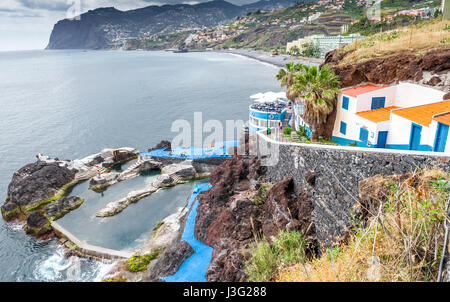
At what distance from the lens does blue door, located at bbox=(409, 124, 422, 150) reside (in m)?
13.4

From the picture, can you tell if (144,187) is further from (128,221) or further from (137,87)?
(137,87)

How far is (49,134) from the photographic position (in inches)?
2160

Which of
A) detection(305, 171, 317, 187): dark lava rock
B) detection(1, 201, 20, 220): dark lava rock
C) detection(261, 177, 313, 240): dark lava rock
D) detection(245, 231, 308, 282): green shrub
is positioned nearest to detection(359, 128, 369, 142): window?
detection(261, 177, 313, 240): dark lava rock

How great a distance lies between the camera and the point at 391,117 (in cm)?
1498

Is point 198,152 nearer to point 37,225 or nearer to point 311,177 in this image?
point 37,225

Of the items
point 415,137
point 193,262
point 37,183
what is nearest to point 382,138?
point 415,137

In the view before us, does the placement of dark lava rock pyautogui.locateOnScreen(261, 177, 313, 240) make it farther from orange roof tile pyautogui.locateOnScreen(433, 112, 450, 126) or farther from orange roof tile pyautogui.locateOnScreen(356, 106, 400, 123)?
orange roof tile pyautogui.locateOnScreen(433, 112, 450, 126)

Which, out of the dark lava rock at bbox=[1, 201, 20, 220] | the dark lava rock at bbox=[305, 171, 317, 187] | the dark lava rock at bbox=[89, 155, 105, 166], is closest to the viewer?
the dark lava rock at bbox=[305, 171, 317, 187]

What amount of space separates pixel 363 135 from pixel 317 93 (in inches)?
150

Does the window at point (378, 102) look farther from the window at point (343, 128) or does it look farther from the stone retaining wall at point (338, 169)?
the stone retaining wall at point (338, 169)

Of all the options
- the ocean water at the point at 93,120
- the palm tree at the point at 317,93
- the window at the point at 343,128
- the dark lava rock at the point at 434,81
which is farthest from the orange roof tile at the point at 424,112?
the ocean water at the point at 93,120
